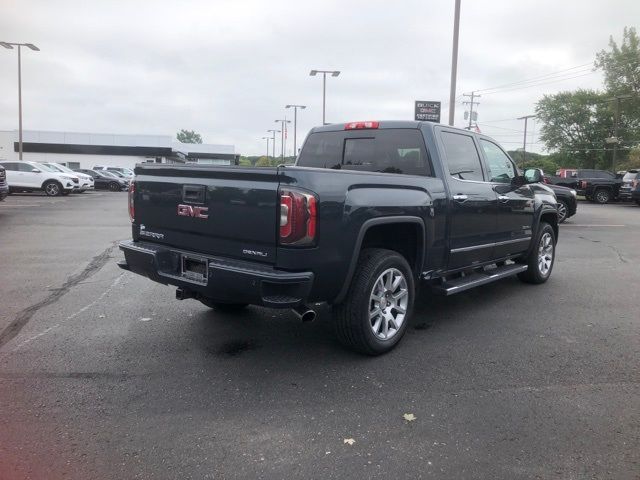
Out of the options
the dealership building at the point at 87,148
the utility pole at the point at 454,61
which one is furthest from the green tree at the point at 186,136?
the utility pole at the point at 454,61

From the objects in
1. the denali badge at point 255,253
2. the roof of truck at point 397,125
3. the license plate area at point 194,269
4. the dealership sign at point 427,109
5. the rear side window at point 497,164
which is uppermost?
the dealership sign at point 427,109

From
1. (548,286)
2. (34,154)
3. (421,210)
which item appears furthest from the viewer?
(34,154)

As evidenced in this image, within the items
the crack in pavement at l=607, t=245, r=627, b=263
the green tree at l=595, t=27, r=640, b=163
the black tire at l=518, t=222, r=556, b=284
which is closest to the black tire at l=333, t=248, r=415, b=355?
the black tire at l=518, t=222, r=556, b=284

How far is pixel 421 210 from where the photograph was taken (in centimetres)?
445

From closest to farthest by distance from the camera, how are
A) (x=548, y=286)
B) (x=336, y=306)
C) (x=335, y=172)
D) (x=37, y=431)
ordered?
(x=37, y=431) → (x=335, y=172) → (x=336, y=306) → (x=548, y=286)

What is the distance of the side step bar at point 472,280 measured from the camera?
4.85 m

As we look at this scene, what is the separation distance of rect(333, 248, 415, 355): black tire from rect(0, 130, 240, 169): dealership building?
57.5 metres

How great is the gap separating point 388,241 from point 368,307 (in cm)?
71

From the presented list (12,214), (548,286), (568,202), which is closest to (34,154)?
(12,214)

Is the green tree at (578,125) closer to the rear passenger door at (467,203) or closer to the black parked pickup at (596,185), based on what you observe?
the black parked pickup at (596,185)

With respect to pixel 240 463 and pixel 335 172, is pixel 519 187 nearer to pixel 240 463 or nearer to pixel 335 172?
pixel 335 172

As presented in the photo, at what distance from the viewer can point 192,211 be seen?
404 cm

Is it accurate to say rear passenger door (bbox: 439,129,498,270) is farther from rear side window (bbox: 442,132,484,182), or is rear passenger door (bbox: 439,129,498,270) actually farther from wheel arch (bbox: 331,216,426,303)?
wheel arch (bbox: 331,216,426,303)

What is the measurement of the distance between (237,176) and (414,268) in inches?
71.6
